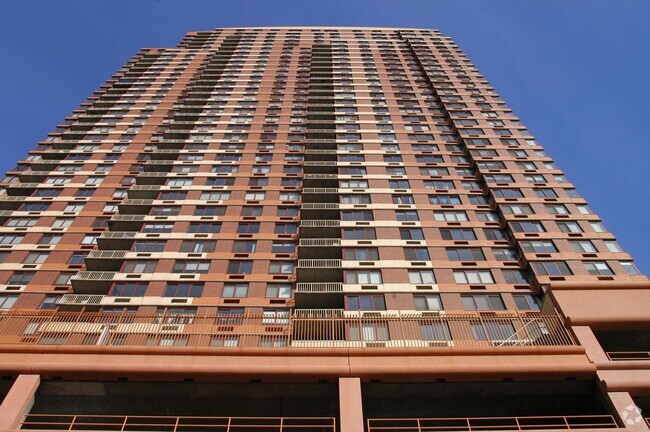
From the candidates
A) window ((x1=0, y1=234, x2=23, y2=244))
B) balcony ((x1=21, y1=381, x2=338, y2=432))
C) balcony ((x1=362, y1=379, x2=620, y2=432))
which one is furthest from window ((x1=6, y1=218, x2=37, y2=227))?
balcony ((x1=362, y1=379, x2=620, y2=432))

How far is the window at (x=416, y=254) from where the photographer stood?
109ft

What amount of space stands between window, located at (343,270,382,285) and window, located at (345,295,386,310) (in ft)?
4.45

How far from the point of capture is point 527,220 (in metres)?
35.9

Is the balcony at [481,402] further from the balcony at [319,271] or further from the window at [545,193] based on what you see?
the window at [545,193]

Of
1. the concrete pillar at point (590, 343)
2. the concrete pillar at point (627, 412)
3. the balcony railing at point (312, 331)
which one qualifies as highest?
the balcony railing at point (312, 331)

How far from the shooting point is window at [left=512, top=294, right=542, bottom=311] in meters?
30.1

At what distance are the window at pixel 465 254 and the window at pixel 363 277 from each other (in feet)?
19.0

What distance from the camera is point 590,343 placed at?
18.3 meters

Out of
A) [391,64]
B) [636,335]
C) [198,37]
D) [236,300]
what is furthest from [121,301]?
[198,37]

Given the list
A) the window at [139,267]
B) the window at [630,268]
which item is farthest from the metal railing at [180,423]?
the window at [630,268]

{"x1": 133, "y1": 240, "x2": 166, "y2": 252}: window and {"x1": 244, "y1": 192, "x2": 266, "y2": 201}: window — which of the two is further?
{"x1": 244, "y1": 192, "x2": 266, "y2": 201}: window

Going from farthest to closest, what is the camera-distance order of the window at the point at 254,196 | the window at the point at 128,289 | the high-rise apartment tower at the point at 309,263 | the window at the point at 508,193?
the window at the point at 254,196, the window at the point at 508,193, the window at the point at 128,289, the high-rise apartment tower at the point at 309,263

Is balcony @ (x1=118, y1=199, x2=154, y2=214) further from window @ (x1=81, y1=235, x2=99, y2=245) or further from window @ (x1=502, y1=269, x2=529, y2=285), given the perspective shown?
window @ (x1=502, y1=269, x2=529, y2=285)

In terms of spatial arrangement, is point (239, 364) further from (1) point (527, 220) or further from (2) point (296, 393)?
(1) point (527, 220)
